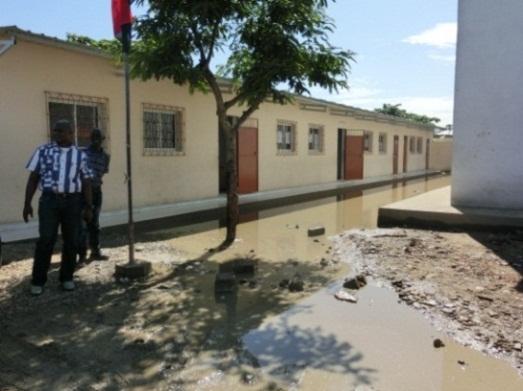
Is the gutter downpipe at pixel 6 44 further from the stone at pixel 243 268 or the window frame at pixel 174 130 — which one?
the stone at pixel 243 268

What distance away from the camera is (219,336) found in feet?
13.4

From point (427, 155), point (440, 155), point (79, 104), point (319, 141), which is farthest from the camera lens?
point (440, 155)

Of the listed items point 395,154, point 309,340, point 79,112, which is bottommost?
point 309,340

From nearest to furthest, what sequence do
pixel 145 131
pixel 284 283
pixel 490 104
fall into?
pixel 284 283 → pixel 490 104 → pixel 145 131

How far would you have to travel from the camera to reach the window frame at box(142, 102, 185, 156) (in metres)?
9.99

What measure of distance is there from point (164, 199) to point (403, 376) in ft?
25.9

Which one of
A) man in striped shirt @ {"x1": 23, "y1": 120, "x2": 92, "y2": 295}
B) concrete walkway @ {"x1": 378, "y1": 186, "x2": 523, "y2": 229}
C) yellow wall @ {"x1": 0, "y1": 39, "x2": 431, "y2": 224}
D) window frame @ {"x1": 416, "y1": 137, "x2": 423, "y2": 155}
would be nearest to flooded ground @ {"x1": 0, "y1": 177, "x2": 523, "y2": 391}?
man in striped shirt @ {"x1": 23, "y1": 120, "x2": 92, "y2": 295}

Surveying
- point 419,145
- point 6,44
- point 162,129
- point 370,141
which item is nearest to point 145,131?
point 162,129

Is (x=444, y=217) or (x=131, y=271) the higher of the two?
(x=444, y=217)

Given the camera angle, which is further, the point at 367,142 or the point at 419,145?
the point at 419,145

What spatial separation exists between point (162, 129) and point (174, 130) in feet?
1.39

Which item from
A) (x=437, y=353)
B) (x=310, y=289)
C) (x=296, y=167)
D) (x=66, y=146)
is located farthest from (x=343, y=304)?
(x=296, y=167)

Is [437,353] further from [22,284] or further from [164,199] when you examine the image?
[164,199]

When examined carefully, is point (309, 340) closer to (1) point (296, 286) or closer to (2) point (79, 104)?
(1) point (296, 286)
